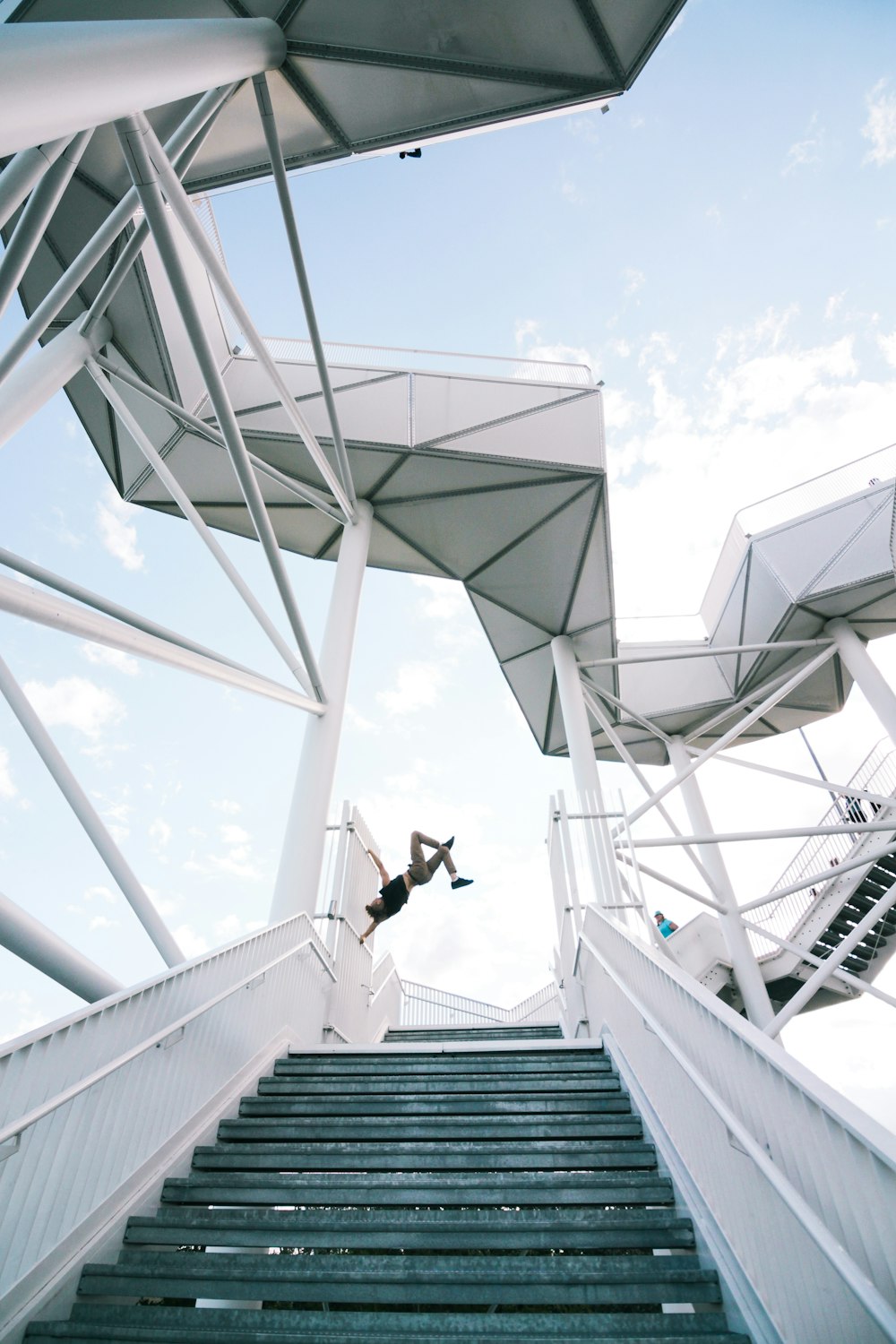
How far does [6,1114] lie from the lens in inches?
126

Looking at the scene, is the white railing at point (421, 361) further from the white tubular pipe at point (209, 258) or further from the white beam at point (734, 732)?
the white beam at point (734, 732)

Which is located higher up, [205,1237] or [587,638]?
[587,638]

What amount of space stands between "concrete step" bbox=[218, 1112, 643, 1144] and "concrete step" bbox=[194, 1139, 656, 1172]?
0.08 metres

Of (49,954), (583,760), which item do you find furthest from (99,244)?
(583,760)

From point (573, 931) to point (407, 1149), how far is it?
4.94 meters

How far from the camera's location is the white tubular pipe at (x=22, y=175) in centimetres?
447

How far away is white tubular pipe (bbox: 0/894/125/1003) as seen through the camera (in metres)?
4.44

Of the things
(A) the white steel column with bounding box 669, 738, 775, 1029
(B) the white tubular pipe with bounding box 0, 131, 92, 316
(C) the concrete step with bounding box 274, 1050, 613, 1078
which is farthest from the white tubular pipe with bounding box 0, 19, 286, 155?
(A) the white steel column with bounding box 669, 738, 775, 1029

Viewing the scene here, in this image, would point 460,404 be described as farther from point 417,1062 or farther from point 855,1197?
point 855,1197

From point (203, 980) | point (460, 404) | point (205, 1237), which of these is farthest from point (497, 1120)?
point (460, 404)

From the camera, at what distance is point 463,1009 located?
72.9 ft

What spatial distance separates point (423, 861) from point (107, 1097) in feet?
23.3

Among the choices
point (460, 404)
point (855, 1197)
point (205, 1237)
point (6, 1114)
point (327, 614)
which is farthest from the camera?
point (460, 404)

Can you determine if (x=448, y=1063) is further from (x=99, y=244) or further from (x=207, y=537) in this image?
(x=99, y=244)
